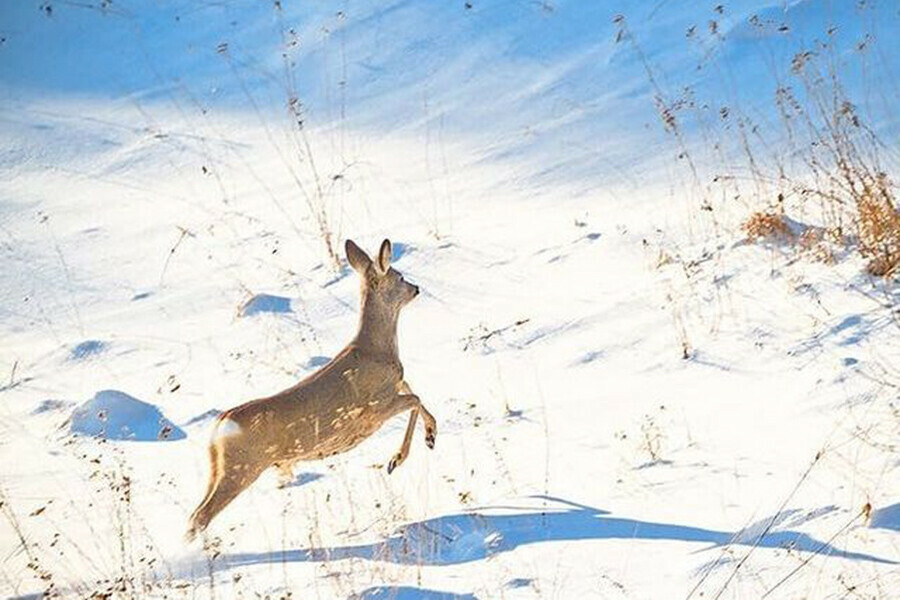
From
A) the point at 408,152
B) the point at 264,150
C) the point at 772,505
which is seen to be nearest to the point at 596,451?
the point at 772,505

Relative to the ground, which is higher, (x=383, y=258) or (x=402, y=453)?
(x=383, y=258)

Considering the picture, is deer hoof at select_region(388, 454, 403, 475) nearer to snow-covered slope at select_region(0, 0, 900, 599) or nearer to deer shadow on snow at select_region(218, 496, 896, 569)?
snow-covered slope at select_region(0, 0, 900, 599)

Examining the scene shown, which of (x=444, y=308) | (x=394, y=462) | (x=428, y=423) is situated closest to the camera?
(x=394, y=462)

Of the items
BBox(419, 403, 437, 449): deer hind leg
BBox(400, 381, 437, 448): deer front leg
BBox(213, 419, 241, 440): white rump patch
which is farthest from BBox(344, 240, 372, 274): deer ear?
BBox(213, 419, 241, 440): white rump patch

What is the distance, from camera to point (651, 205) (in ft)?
26.5

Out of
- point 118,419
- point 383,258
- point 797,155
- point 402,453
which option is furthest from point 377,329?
point 797,155

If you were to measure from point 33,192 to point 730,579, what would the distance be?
25.9 ft

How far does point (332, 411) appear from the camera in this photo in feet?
17.1

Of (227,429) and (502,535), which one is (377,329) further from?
(502,535)

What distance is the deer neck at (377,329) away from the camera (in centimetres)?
561

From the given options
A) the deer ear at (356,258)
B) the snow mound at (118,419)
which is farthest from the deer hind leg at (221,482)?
the snow mound at (118,419)

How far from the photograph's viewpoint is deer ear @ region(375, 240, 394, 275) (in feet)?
18.5

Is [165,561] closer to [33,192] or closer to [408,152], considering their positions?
[408,152]

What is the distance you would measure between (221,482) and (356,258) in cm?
115
